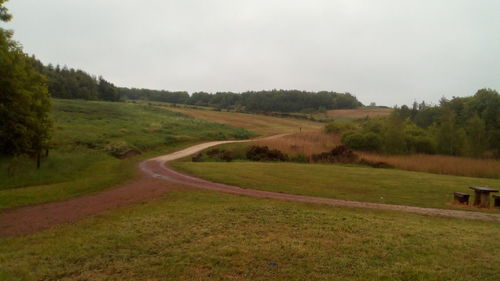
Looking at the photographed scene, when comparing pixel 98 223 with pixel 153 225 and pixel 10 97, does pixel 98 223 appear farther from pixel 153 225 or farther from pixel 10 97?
pixel 10 97

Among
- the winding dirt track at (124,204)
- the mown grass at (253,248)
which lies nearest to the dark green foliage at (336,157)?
the winding dirt track at (124,204)

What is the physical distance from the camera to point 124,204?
11.8m

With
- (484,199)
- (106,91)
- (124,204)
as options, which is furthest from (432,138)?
(106,91)

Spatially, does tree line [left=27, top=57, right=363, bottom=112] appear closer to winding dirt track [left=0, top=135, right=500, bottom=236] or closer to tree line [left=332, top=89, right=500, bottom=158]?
tree line [left=332, top=89, right=500, bottom=158]

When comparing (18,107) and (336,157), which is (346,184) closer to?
(336,157)

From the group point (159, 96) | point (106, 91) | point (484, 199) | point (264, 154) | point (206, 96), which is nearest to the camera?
point (484, 199)

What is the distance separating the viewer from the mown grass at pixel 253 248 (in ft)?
19.0

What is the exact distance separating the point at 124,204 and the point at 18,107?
356 inches

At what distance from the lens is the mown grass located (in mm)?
5777

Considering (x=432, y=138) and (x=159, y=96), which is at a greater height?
(x=159, y=96)

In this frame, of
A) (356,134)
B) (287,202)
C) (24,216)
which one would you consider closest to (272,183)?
(287,202)

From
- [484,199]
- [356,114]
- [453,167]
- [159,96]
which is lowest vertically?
[453,167]

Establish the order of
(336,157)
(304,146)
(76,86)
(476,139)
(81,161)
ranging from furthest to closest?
1. (76,86)
2. (476,139)
3. (304,146)
4. (336,157)
5. (81,161)

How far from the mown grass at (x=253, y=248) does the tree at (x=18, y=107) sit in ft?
32.4
